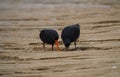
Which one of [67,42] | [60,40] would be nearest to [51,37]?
[67,42]

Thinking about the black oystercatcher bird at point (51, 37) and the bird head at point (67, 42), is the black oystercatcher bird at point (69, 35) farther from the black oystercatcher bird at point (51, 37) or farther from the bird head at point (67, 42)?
the black oystercatcher bird at point (51, 37)

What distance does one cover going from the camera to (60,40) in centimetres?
1300

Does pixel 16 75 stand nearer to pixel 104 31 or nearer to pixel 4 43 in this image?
pixel 4 43

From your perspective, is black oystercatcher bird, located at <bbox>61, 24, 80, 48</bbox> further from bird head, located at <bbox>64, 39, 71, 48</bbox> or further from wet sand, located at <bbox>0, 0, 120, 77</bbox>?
wet sand, located at <bbox>0, 0, 120, 77</bbox>

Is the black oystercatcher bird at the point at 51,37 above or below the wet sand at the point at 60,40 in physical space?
above

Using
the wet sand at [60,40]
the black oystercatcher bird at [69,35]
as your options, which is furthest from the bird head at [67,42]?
the wet sand at [60,40]

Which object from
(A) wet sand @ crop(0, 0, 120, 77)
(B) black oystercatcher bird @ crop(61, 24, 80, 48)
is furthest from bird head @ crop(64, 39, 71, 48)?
(A) wet sand @ crop(0, 0, 120, 77)

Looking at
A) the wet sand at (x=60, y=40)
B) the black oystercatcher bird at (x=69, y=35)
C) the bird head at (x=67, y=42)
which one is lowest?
the wet sand at (x=60, y=40)

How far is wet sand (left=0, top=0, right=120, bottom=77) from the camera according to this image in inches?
402

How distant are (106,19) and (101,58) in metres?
5.67

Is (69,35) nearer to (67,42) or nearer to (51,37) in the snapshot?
(67,42)

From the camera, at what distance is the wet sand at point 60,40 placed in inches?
402

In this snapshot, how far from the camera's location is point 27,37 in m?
14.1

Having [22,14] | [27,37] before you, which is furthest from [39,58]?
[22,14]
